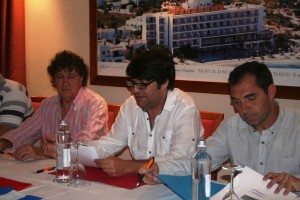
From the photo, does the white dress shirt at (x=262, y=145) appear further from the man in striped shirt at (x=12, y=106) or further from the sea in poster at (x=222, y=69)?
the man in striped shirt at (x=12, y=106)

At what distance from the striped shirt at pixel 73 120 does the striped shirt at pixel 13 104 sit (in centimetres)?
15

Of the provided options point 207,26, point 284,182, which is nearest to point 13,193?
point 284,182

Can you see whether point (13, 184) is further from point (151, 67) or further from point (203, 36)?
point (203, 36)

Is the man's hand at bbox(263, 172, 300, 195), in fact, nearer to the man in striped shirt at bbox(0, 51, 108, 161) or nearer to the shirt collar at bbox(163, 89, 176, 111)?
the shirt collar at bbox(163, 89, 176, 111)

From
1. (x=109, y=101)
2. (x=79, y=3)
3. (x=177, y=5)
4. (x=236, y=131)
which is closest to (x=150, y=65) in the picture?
(x=236, y=131)

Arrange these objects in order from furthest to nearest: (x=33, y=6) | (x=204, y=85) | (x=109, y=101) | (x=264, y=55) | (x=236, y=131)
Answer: (x=33, y=6) < (x=109, y=101) < (x=204, y=85) < (x=264, y=55) < (x=236, y=131)

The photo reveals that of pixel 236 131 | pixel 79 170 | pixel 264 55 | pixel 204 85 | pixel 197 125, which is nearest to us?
pixel 79 170

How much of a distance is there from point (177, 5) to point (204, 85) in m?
0.63

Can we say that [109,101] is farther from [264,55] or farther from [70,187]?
[70,187]

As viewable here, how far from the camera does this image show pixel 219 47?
3297 mm

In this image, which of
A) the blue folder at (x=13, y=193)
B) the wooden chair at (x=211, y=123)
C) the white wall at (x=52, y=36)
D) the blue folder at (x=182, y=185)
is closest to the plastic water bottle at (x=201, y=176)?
the blue folder at (x=182, y=185)

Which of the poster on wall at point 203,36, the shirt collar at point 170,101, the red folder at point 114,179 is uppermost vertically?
the poster on wall at point 203,36

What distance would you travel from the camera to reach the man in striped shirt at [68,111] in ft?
9.95

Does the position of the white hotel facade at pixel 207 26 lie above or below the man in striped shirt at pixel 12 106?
above
